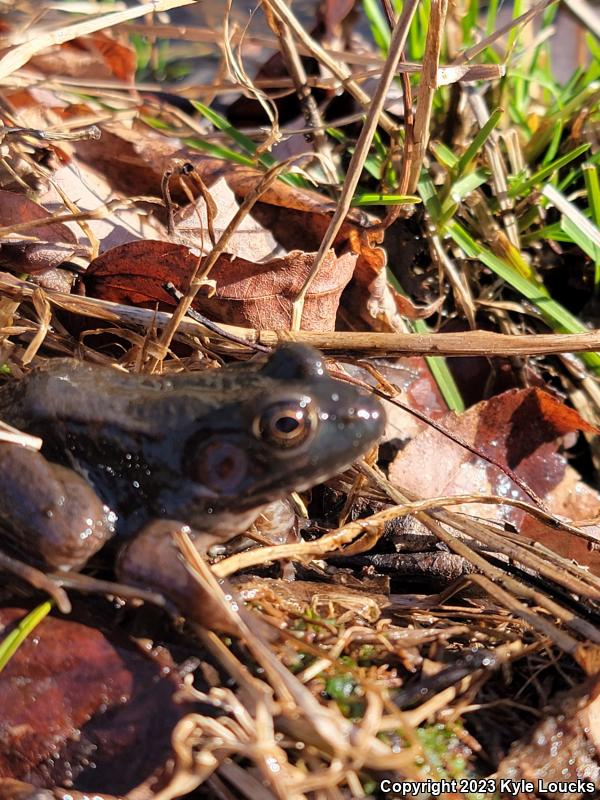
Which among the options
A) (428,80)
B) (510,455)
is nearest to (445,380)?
(510,455)

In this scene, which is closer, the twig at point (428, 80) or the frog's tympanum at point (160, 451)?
the frog's tympanum at point (160, 451)

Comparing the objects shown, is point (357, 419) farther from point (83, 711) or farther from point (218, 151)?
point (218, 151)

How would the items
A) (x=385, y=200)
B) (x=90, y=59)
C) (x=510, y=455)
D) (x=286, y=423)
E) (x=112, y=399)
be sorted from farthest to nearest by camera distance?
1. (x=90, y=59)
2. (x=385, y=200)
3. (x=510, y=455)
4. (x=112, y=399)
5. (x=286, y=423)

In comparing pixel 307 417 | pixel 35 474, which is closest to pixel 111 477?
pixel 35 474

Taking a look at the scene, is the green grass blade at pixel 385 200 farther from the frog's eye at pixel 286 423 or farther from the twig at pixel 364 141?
the frog's eye at pixel 286 423

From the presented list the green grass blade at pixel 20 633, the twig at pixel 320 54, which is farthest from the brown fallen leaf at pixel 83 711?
the twig at pixel 320 54

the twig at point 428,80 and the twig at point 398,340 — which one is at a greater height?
the twig at point 428,80

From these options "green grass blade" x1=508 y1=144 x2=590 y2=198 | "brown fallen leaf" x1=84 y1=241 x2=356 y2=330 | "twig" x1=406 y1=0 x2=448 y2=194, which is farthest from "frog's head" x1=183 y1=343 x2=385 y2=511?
"green grass blade" x1=508 y1=144 x2=590 y2=198
